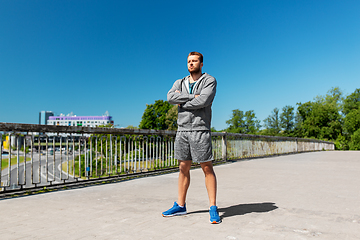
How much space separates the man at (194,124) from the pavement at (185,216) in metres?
0.38

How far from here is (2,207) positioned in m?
3.72

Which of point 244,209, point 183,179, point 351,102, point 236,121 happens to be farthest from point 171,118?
point 183,179

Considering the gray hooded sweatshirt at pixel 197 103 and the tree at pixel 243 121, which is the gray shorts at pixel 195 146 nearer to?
the gray hooded sweatshirt at pixel 197 103

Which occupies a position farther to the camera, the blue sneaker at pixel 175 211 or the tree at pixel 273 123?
the tree at pixel 273 123

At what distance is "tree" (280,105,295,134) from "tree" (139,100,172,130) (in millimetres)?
30585

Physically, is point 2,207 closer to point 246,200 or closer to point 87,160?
point 87,160

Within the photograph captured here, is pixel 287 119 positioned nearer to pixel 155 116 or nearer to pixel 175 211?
pixel 155 116

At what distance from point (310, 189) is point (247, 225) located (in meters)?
2.68

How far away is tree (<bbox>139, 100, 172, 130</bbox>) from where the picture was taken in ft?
192

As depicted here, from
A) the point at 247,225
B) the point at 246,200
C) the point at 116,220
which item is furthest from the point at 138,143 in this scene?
the point at 247,225

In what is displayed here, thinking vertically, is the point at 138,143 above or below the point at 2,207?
above

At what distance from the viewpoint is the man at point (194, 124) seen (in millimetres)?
3168

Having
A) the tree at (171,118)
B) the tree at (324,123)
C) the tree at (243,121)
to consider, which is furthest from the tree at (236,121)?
the tree at (171,118)

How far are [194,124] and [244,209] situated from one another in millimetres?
1283
